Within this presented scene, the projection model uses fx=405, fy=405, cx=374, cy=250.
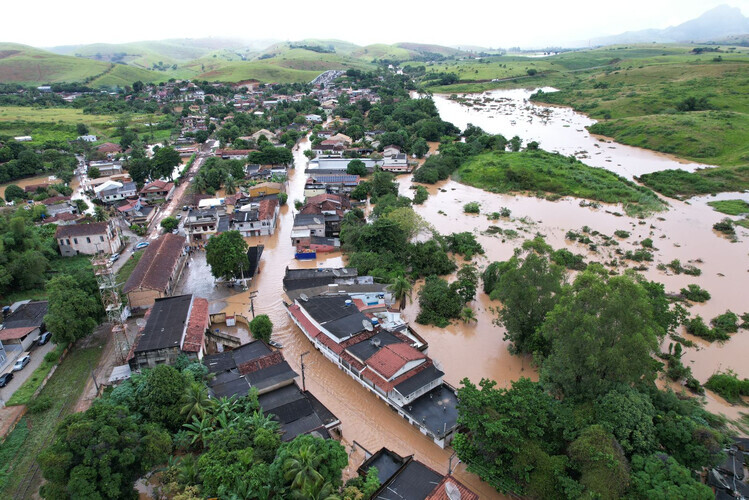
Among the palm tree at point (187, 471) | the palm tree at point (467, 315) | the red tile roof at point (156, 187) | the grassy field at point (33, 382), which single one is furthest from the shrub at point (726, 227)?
the red tile roof at point (156, 187)

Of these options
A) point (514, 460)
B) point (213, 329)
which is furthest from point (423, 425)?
point (213, 329)

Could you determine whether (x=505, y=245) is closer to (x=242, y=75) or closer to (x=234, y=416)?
(x=234, y=416)

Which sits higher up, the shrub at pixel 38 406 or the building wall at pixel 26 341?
the building wall at pixel 26 341

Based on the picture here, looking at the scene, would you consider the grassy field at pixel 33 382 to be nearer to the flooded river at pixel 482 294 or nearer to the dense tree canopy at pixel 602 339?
the flooded river at pixel 482 294

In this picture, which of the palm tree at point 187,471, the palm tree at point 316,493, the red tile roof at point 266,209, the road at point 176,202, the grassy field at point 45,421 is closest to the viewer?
the palm tree at point 316,493

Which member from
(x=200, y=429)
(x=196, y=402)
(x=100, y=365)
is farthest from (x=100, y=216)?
(x=200, y=429)

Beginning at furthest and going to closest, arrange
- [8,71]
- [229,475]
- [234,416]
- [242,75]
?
[242,75], [8,71], [234,416], [229,475]

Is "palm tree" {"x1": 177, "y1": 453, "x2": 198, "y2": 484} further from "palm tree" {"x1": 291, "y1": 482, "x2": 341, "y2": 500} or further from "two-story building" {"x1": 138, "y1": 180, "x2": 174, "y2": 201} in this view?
"two-story building" {"x1": 138, "y1": 180, "x2": 174, "y2": 201}

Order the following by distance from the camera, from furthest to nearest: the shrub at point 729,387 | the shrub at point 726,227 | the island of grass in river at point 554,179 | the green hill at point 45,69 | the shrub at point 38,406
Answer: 1. the green hill at point 45,69
2. the island of grass in river at point 554,179
3. the shrub at point 726,227
4. the shrub at point 729,387
5. the shrub at point 38,406
